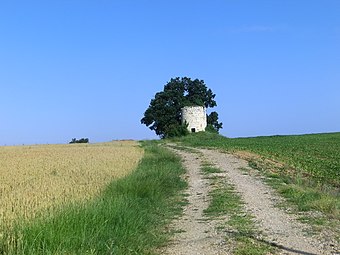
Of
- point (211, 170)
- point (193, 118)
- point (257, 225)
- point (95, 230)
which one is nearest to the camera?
point (95, 230)

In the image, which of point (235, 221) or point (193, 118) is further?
point (193, 118)

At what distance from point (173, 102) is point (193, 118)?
6152mm

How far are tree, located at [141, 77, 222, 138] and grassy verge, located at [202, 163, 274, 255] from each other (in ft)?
190

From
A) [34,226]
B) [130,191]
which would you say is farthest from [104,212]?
[130,191]

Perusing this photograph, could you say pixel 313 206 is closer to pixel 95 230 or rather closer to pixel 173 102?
pixel 95 230

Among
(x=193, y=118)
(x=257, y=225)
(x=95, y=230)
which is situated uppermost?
(x=193, y=118)

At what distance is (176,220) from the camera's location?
10641mm

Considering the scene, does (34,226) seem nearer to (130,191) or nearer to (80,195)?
(80,195)

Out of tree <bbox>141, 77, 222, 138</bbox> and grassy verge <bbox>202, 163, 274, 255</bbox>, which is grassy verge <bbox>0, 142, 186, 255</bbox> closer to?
grassy verge <bbox>202, 163, 274, 255</bbox>

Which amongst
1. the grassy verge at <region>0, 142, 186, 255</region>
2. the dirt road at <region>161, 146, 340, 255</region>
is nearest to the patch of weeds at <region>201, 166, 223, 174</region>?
the dirt road at <region>161, 146, 340, 255</region>

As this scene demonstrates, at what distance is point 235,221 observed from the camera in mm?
9898

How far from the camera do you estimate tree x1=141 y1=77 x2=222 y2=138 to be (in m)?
74.1

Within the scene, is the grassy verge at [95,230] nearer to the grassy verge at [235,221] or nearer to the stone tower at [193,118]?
the grassy verge at [235,221]

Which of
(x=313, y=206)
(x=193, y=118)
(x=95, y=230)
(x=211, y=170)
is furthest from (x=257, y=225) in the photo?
(x=193, y=118)
